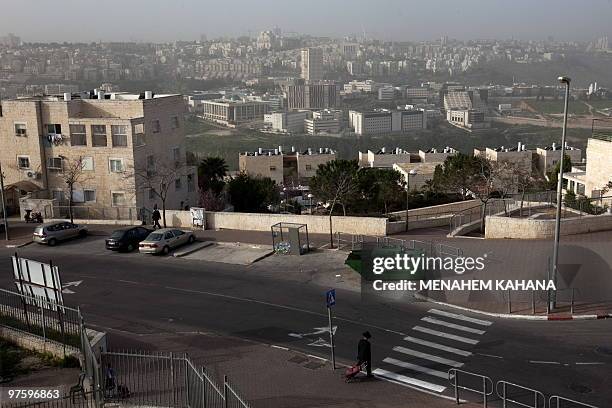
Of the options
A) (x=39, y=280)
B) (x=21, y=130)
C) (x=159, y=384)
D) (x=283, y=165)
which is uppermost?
(x=21, y=130)

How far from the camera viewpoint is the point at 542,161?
88.7 meters

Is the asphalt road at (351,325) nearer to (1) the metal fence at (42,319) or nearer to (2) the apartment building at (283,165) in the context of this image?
(1) the metal fence at (42,319)

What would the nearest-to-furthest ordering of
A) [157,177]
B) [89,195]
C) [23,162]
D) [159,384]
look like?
[159,384]
[89,195]
[23,162]
[157,177]

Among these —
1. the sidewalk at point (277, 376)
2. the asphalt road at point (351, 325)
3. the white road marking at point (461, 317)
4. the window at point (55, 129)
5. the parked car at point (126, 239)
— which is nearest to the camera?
the sidewalk at point (277, 376)

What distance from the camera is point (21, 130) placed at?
38500mm

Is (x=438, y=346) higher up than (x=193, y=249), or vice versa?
(x=193, y=249)

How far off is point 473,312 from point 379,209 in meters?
24.0

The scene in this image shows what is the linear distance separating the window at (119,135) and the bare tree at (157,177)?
1.66 m

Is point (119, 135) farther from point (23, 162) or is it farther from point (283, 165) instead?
point (283, 165)

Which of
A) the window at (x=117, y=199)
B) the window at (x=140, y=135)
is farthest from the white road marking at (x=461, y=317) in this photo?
the window at (x=140, y=135)

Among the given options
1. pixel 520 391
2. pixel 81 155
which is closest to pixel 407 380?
pixel 520 391

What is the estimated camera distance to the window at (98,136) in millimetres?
37406

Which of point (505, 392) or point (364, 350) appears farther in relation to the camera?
point (364, 350)

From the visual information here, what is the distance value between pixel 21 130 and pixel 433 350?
101 feet
